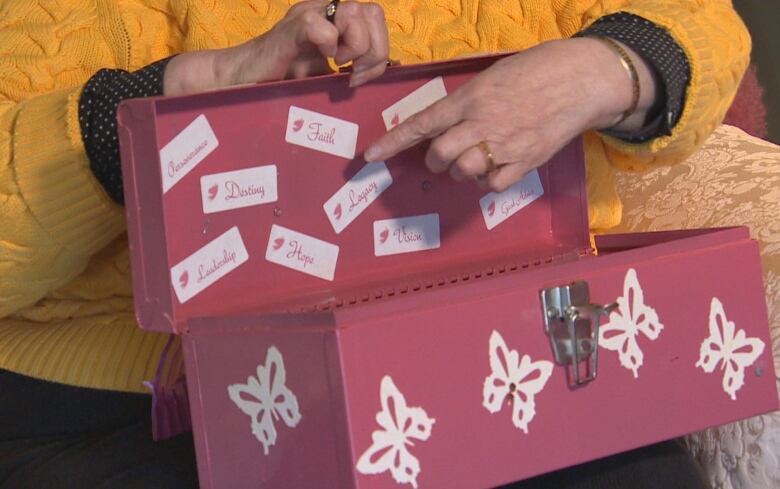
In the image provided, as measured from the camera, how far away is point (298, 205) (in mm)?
923

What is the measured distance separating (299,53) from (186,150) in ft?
0.45

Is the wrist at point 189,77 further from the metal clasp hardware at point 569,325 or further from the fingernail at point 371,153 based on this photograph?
the metal clasp hardware at point 569,325

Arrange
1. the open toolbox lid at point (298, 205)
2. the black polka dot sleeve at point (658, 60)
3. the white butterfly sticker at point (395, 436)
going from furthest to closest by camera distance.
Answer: the black polka dot sleeve at point (658, 60)
the open toolbox lid at point (298, 205)
the white butterfly sticker at point (395, 436)

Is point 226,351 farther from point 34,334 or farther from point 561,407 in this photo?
point 34,334

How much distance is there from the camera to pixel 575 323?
763mm

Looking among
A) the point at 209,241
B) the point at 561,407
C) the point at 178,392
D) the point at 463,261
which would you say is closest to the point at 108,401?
the point at 178,392

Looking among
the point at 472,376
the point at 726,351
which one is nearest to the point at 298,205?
the point at 472,376

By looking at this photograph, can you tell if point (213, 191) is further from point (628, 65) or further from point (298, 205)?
Answer: point (628, 65)

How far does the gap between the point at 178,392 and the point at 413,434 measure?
1.08 ft

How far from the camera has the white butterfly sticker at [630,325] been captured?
0.79 metres

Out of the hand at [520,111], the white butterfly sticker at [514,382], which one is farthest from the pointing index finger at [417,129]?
the white butterfly sticker at [514,382]

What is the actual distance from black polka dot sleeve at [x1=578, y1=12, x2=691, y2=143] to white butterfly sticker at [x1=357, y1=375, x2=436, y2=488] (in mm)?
400

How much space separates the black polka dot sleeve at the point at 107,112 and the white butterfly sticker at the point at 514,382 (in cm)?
36

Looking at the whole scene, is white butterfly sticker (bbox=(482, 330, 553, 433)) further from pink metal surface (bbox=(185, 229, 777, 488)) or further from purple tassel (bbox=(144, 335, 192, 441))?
purple tassel (bbox=(144, 335, 192, 441))
